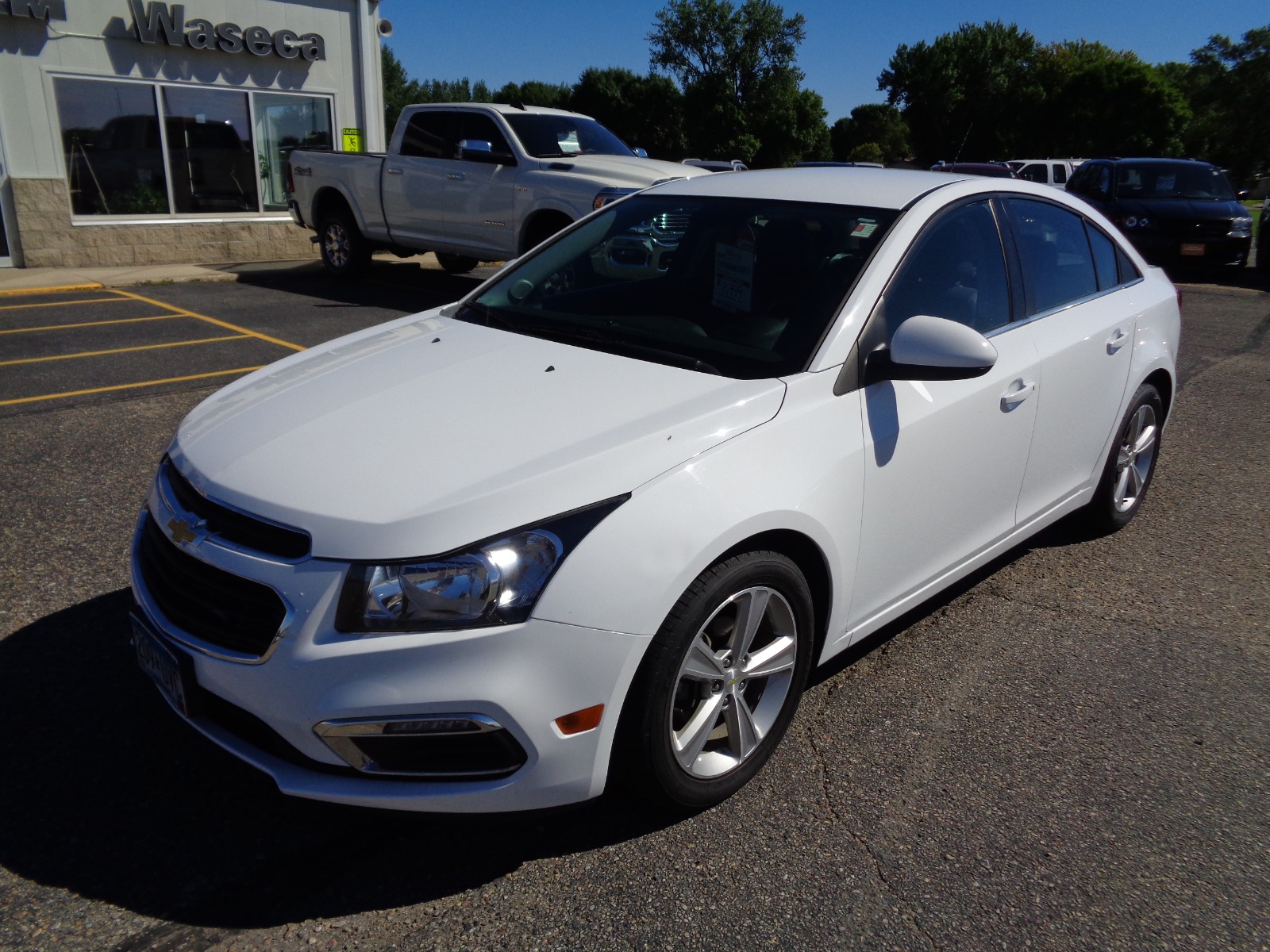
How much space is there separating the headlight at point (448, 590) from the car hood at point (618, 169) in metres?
7.94

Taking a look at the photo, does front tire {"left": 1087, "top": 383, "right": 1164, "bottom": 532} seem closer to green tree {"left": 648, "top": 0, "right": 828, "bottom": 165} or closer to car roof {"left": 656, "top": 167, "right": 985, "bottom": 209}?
car roof {"left": 656, "top": 167, "right": 985, "bottom": 209}

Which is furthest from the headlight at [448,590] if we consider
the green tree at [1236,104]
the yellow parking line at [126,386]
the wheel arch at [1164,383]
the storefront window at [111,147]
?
the green tree at [1236,104]

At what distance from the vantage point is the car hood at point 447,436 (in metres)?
2.27

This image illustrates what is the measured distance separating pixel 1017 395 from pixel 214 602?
266 cm

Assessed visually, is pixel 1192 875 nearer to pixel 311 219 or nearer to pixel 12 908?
pixel 12 908

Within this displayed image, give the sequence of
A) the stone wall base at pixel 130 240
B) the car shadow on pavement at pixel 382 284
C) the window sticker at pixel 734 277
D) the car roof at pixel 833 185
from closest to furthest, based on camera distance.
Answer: the window sticker at pixel 734 277
the car roof at pixel 833 185
the car shadow on pavement at pixel 382 284
the stone wall base at pixel 130 240

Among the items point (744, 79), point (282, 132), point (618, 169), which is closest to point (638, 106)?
point (744, 79)

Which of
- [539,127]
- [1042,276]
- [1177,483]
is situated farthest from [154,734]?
[539,127]

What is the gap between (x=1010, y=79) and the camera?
230 ft

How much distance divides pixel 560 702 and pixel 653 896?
1.86 feet

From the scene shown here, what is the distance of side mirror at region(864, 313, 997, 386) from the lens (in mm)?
2859

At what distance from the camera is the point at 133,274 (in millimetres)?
13266

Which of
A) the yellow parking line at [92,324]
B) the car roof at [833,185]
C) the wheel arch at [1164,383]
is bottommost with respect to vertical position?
the yellow parking line at [92,324]

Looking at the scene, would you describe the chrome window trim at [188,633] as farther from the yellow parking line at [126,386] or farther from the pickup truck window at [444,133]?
the pickup truck window at [444,133]
